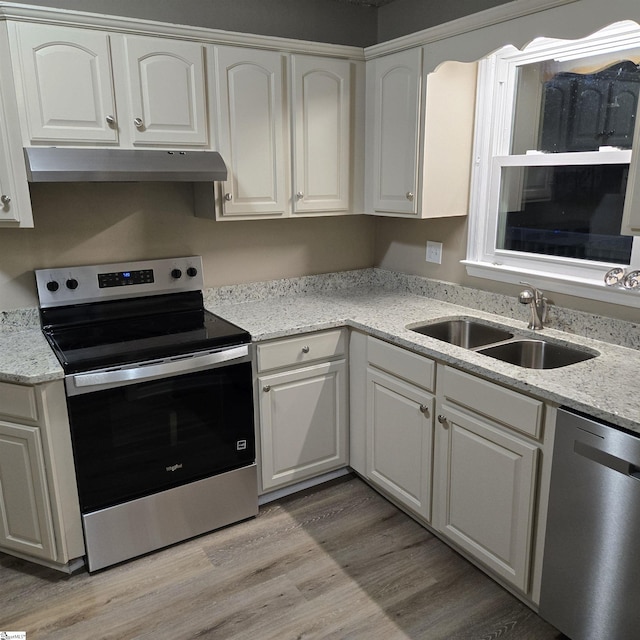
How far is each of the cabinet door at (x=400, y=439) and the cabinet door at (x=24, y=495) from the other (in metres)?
1.38

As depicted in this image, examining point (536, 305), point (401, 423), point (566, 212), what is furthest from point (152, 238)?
point (566, 212)

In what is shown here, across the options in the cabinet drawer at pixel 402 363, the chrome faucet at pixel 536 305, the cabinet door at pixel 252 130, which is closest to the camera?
the cabinet drawer at pixel 402 363

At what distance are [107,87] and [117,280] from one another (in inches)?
33.2

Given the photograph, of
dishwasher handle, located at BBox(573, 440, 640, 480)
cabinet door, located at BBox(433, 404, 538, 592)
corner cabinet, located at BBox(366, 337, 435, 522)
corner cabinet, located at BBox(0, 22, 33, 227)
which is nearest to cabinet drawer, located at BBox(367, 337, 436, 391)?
corner cabinet, located at BBox(366, 337, 435, 522)

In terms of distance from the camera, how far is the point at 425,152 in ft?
8.43

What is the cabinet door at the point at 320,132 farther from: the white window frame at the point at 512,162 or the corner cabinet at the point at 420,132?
the white window frame at the point at 512,162

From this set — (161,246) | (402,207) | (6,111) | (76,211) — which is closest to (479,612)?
(402,207)

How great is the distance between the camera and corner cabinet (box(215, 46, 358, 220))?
2.49 m

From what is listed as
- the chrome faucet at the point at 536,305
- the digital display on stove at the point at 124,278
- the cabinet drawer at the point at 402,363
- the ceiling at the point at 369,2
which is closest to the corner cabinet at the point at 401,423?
the cabinet drawer at the point at 402,363

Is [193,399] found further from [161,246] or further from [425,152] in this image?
[425,152]

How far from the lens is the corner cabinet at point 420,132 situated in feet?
8.34

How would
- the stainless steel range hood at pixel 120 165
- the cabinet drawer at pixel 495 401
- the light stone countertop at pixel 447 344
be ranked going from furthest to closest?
the stainless steel range hood at pixel 120 165 < the cabinet drawer at pixel 495 401 < the light stone countertop at pixel 447 344

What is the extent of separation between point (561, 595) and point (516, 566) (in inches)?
6.9

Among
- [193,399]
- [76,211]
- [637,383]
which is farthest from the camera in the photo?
[76,211]
